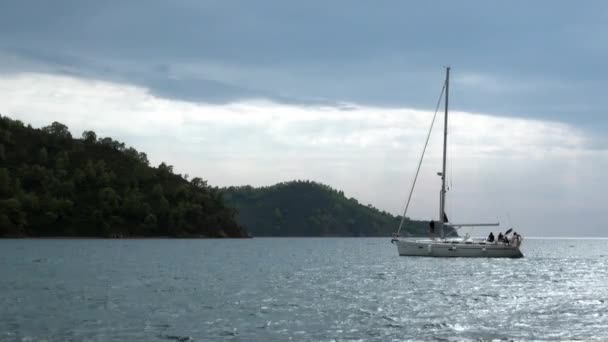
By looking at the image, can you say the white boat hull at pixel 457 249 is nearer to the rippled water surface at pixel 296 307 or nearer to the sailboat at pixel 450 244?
the sailboat at pixel 450 244

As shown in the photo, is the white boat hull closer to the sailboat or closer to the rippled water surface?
the sailboat

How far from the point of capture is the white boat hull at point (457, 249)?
338 feet

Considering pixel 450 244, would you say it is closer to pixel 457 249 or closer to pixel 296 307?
pixel 457 249

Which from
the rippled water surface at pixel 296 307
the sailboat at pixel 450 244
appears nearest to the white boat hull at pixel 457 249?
the sailboat at pixel 450 244

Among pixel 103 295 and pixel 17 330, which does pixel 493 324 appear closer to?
pixel 17 330

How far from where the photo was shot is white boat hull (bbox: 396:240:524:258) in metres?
103

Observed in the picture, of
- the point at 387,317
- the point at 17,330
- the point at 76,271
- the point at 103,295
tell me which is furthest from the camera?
the point at 76,271

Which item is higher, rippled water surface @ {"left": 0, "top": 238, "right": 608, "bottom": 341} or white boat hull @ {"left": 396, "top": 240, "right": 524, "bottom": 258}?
white boat hull @ {"left": 396, "top": 240, "right": 524, "bottom": 258}

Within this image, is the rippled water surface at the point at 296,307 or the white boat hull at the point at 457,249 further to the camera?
the white boat hull at the point at 457,249

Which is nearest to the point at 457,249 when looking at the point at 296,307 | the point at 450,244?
the point at 450,244

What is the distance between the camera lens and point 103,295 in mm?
55500

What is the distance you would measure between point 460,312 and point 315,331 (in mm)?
12454

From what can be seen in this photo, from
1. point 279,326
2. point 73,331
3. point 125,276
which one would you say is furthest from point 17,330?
point 125,276

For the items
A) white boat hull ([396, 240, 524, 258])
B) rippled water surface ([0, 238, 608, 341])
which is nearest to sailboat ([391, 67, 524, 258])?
white boat hull ([396, 240, 524, 258])
